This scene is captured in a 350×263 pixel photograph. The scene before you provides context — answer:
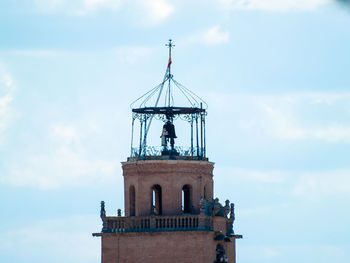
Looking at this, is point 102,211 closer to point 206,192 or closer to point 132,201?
point 132,201

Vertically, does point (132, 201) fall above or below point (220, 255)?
above

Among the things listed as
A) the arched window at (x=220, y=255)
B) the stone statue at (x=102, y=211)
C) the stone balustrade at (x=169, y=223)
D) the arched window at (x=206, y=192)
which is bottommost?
the arched window at (x=220, y=255)

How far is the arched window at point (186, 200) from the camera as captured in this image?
273 ft

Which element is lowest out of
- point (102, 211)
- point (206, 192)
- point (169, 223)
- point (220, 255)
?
point (220, 255)

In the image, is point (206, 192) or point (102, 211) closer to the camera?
point (206, 192)

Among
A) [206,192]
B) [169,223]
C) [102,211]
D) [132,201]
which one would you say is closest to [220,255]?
[206,192]

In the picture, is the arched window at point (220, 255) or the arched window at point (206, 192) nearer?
the arched window at point (220, 255)

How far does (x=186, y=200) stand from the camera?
83.6m

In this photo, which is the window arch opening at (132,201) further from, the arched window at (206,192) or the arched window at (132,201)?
the arched window at (206,192)

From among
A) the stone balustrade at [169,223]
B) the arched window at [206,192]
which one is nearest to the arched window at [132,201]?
the stone balustrade at [169,223]

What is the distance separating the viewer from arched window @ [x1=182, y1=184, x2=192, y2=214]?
273 feet

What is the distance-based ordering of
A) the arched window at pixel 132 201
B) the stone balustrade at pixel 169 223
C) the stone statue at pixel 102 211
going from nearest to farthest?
the stone balustrade at pixel 169 223, the arched window at pixel 132 201, the stone statue at pixel 102 211

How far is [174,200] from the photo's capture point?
82000 mm

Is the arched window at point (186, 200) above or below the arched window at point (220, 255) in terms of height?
above
